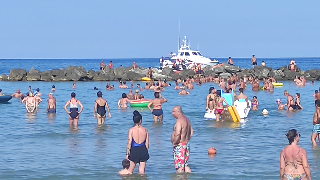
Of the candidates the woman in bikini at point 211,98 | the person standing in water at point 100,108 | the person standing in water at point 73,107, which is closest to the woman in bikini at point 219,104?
the woman in bikini at point 211,98

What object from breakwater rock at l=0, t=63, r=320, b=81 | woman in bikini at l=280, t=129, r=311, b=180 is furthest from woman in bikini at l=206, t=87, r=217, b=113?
breakwater rock at l=0, t=63, r=320, b=81

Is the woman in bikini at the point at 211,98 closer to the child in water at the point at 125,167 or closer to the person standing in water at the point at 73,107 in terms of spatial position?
the person standing in water at the point at 73,107

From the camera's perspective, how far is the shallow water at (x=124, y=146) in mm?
13922

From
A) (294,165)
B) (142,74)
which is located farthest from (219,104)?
(142,74)

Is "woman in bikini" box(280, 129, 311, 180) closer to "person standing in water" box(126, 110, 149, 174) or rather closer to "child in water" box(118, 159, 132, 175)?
"person standing in water" box(126, 110, 149, 174)

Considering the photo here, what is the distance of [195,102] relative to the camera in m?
33.4

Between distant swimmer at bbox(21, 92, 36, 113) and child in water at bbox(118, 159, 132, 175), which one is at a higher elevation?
distant swimmer at bbox(21, 92, 36, 113)

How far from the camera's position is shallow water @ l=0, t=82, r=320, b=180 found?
1392 cm

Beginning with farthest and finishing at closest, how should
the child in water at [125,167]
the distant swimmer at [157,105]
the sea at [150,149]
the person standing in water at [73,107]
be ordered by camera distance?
the distant swimmer at [157,105]
the person standing in water at [73,107]
the sea at [150,149]
the child in water at [125,167]

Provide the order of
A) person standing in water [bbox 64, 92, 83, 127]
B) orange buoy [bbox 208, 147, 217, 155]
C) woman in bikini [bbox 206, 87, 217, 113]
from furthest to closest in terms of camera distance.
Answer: woman in bikini [bbox 206, 87, 217, 113] < person standing in water [bbox 64, 92, 83, 127] < orange buoy [bbox 208, 147, 217, 155]

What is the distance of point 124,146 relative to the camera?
17594 mm

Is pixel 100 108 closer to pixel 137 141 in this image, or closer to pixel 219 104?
pixel 219 104

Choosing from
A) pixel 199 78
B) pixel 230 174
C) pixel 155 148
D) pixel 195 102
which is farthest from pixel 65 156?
pixel 199 78

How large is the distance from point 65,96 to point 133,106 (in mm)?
10204
